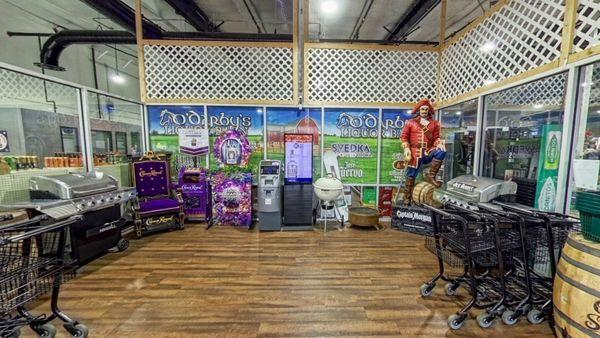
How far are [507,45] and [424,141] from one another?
158 cm

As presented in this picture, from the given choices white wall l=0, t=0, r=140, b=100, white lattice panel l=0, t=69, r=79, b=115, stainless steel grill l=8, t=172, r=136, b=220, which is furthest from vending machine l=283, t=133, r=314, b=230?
white wall l=0, t=0, r=140, b=100

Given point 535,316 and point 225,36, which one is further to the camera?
point 225,36

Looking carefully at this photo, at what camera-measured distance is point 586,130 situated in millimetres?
2352

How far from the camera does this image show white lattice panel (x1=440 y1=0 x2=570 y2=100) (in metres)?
2.65

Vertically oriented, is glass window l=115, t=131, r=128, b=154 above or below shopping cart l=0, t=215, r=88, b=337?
above

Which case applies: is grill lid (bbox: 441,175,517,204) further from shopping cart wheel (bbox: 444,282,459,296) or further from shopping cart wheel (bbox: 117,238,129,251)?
shopping cart wheel (bbox: 117,238,129,251)

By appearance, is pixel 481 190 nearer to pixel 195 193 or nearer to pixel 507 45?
pixel 507 45

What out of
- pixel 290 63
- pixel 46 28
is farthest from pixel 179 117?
pixel 46 28

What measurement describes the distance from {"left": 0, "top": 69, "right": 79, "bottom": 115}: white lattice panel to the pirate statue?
6.00 meters

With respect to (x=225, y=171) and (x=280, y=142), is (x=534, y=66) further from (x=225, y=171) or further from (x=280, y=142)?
(x=225, y=171)

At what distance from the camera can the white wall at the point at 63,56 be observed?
17.3ft

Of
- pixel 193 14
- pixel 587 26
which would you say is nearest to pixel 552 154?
pixel 587 26

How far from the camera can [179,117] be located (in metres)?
4.83

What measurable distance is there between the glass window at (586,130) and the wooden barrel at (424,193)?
1.77 metres
